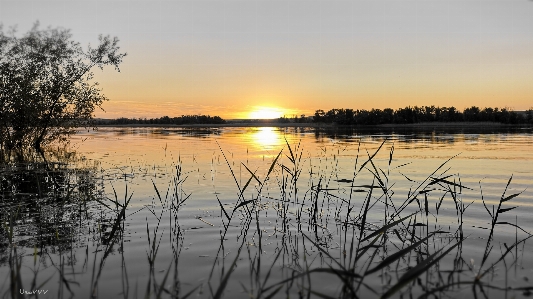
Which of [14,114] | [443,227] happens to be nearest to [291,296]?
[443,227]

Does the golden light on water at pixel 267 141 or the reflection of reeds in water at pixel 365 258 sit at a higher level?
the reflection of reeds in water at pixel 365 258

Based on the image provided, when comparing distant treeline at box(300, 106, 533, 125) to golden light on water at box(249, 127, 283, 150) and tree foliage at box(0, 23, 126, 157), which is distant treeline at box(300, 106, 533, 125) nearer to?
golden light on water at box(249, 127, 283, 150)

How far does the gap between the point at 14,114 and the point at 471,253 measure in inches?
1166

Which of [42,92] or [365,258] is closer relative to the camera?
[365,258]

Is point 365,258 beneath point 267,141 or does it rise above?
above

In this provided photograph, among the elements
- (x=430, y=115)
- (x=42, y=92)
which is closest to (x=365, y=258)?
(x=42, y=92)

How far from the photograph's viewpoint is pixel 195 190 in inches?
537

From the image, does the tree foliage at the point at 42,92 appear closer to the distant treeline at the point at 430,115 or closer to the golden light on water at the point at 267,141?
the golden light on water at the point at 267,141

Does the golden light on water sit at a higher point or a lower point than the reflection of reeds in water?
lower

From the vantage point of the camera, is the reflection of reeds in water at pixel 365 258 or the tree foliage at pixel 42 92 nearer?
the reflection of reeds in water at pixel 365 258

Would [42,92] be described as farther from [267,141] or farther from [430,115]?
[430,115]

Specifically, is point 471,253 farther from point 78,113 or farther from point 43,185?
point 78,113

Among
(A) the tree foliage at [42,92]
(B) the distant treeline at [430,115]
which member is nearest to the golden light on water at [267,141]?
(A) the tree foliage at [42,92]

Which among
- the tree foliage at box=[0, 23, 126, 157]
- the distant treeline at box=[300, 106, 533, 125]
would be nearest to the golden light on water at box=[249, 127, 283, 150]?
the tree foliage at box=[0, 23, 126, 157]
